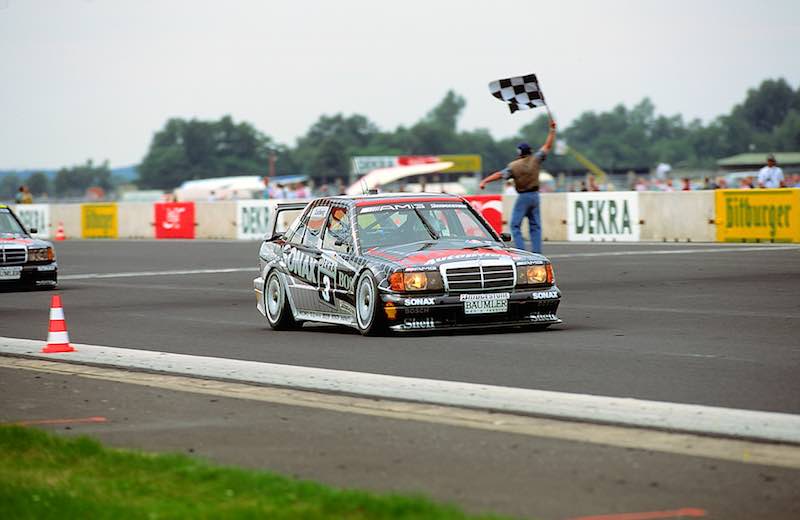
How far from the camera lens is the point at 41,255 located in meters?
22.7

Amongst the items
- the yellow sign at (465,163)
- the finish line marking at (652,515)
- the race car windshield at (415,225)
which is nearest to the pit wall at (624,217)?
the race car windshield at (415,225)

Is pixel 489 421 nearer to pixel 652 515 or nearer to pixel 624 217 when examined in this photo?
pixel 652 515

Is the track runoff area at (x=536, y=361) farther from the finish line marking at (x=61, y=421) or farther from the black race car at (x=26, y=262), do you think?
the black race car at (x=26, y=262)

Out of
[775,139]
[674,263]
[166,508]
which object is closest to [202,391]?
[166,508]

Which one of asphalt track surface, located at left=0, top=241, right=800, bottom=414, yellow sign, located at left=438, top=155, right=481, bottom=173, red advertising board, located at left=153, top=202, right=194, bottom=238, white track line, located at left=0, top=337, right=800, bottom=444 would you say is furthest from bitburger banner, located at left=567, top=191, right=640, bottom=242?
yellow sign, located at left=438, top=155, right=481, bottom=173

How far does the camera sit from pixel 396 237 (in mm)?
13859

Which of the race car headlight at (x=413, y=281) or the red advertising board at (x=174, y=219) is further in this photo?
the red advertising board at (x=174, y=219)

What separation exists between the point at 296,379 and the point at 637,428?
10.2 ft

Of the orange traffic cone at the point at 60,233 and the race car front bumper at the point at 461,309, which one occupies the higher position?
the orange traffic cone at the point at 60,233

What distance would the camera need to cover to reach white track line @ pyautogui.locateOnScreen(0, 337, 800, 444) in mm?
7562

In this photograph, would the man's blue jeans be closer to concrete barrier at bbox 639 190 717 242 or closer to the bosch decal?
the bosch decal

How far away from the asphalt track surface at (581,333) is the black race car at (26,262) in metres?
0.31

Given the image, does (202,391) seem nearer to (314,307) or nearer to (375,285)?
(375,285)

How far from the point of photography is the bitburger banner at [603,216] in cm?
3397
